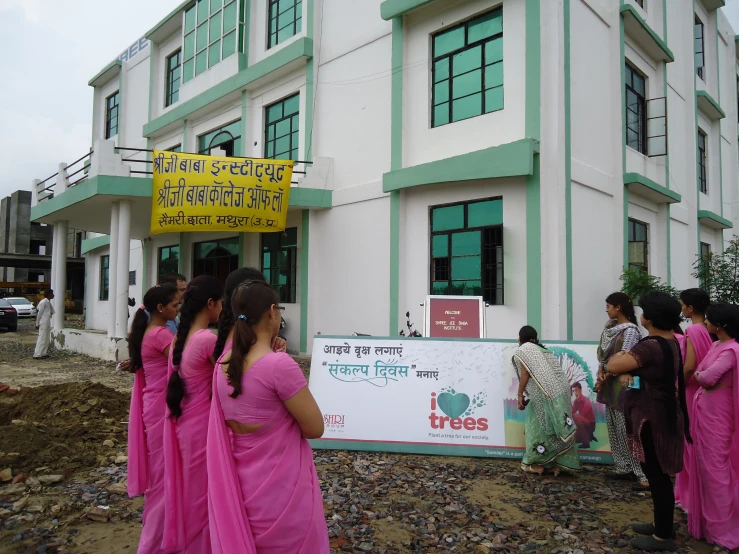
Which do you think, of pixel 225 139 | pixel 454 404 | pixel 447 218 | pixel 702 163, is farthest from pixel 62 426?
pixel 702 163

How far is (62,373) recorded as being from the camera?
10281 mm

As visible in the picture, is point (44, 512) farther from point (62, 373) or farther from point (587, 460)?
point (62, 373)

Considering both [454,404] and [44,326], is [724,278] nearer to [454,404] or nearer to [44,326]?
[454,404]

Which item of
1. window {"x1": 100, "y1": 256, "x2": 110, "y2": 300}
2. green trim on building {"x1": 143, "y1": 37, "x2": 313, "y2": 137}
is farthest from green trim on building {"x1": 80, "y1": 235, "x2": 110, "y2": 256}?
green trim on building {"x1": 143, "y1": 37, "x2": 313, "y2": 137}

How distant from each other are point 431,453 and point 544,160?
5.02 meters

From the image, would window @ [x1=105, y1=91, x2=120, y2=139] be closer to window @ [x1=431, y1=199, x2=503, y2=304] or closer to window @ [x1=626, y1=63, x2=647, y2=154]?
window @ [x1=431, y1=199, x2=503, y2=304]

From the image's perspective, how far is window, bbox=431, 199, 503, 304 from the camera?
8523mm

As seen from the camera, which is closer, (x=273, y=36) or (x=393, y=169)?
(x=393, y=169)

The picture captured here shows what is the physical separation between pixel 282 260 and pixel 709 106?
471 inches

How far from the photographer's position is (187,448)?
2.72 m

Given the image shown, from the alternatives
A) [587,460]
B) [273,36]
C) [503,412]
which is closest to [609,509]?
[587,460]

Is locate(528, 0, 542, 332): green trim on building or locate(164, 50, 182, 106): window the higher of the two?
locate(164, 50, 182, 106): window

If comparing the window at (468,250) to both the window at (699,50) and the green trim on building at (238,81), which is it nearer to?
the green trim on building at (238,81)

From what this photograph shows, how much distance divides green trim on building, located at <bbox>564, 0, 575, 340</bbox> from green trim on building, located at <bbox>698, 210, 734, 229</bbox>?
711cm
